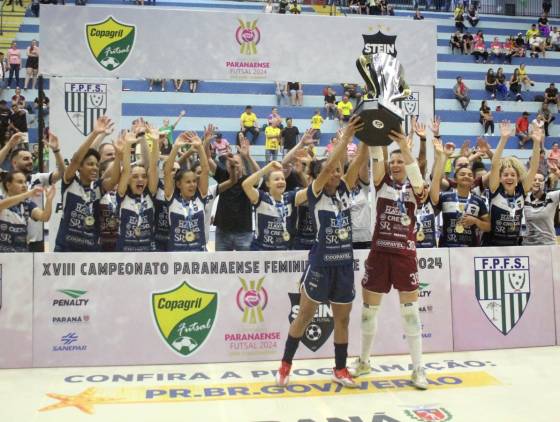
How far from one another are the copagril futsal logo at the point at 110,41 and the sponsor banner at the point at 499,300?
15.3 feet

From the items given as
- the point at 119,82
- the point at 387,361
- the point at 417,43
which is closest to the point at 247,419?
the point at 387,361

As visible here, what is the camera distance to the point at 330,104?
2058 cm

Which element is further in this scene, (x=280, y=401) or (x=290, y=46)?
(x=290, y=46)

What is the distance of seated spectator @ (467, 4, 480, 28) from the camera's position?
28078 mm

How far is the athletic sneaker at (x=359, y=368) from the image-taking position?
583 cm

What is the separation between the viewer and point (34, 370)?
6.07 metres

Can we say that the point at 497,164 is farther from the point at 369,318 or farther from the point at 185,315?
the point at 185,315

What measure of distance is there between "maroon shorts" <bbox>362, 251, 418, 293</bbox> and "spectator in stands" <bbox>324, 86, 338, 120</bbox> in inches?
604

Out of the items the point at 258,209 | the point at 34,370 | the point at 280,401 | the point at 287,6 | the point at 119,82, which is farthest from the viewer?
the point at 287,6

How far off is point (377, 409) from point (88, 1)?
75.3 feet

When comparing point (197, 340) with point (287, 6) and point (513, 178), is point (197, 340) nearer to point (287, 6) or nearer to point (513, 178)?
point (513, 178)

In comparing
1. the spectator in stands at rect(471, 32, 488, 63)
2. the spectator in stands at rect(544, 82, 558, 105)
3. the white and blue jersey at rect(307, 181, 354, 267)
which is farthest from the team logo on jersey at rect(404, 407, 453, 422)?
the spectator in stands at rect(471, 32, 488, 63)

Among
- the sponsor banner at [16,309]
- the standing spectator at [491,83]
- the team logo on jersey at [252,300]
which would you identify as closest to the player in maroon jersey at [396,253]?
the team logo on jersey at [252,300]

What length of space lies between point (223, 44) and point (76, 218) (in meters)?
3.19
